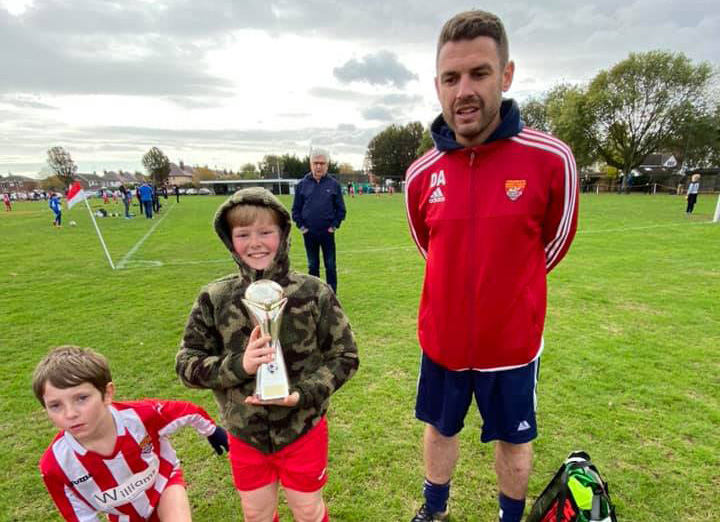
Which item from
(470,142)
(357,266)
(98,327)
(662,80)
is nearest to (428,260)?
(470,142)

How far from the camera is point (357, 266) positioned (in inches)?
337

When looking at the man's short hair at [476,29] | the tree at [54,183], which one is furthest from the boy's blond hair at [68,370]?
the tree at [54,183]

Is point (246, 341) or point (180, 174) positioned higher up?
point (180, 174)

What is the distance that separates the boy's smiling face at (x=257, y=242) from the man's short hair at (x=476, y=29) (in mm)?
1128

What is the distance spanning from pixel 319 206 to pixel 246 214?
432cm

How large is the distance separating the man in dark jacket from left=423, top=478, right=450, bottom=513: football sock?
4.16 metres

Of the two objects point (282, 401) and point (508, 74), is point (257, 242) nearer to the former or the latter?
point (282, 401)

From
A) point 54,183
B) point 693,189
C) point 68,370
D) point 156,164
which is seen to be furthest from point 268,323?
point 54,183

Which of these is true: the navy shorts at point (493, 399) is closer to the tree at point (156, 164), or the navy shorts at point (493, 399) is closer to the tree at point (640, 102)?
the tree at point (640, 102)

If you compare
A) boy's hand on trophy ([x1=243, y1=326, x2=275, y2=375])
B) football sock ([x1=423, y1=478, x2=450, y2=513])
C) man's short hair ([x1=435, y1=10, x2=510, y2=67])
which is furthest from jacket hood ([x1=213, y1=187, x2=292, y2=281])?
football sock ([x1=423, y1=478, x2=450, y2=513])

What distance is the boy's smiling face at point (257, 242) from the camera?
161cm

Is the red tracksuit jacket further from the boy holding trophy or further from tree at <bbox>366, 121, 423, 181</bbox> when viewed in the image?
tree at <bbox>366, 121, 423, 181</bbox>

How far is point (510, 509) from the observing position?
2.08 meters

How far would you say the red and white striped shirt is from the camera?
1706 millimetres
